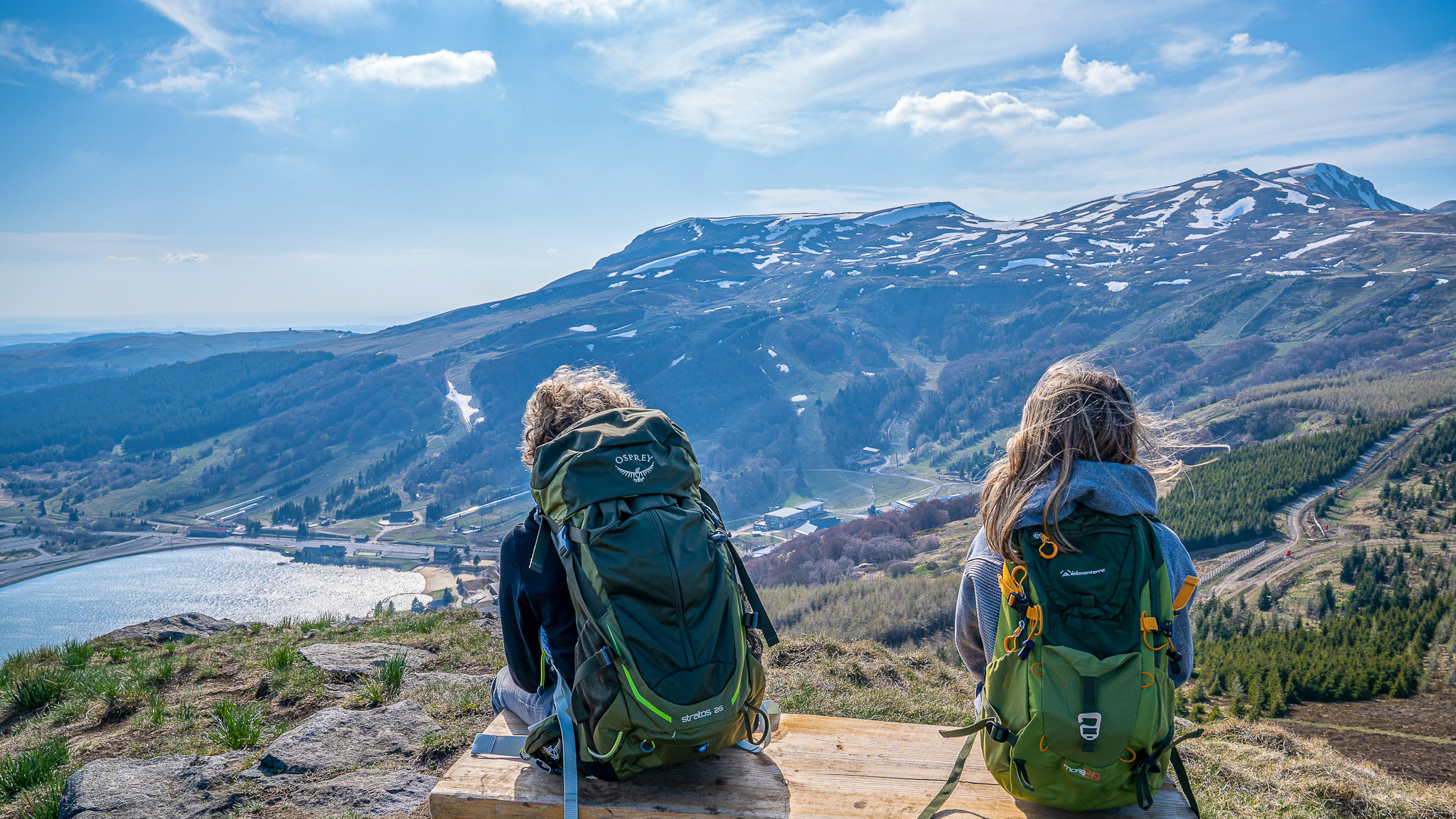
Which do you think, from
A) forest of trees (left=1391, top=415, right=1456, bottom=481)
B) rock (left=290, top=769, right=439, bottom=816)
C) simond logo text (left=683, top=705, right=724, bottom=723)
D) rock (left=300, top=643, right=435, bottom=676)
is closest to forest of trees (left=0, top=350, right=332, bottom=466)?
rock (left=300, top=643, right=435, bottom=676)

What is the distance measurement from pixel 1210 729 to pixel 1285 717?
1240 centimetres

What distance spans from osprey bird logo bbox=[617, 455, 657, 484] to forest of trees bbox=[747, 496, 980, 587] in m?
57.2

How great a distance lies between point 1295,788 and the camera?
18.9 feet

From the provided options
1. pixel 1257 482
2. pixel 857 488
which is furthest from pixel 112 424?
pixel 1257 482

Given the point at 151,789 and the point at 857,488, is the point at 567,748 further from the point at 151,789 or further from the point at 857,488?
the point at 857,488

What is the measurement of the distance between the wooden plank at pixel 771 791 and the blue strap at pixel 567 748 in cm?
9

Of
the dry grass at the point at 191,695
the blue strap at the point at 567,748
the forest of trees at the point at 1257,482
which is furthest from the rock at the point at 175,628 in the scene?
the forest of trees at the point at 1257,482

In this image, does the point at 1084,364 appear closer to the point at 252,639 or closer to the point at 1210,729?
the point at 1210,729

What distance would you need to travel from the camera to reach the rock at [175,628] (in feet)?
36.9

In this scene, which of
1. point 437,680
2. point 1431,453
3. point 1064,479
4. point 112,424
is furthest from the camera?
point 112,424

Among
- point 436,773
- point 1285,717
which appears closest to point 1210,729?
point 436,773

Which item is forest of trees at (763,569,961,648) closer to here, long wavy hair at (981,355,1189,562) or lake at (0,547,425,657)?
long wavy hair at (981,355,1189,562)

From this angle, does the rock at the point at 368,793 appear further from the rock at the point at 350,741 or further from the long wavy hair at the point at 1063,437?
the long wavy hair at the point at 1063,437

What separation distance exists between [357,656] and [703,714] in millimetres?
6516
